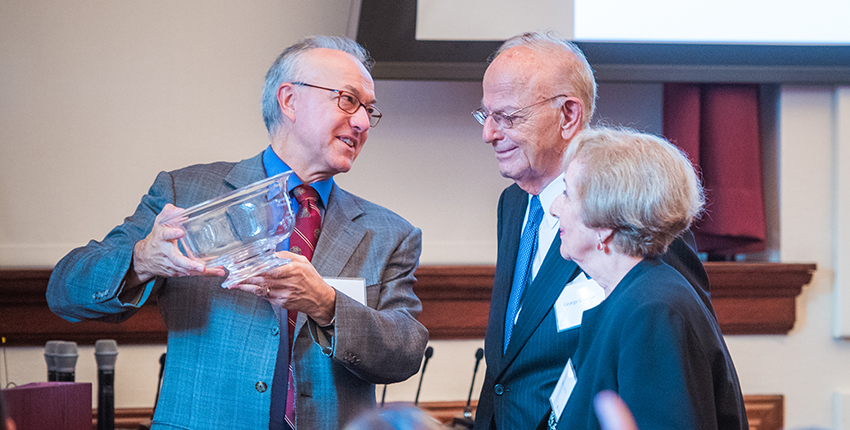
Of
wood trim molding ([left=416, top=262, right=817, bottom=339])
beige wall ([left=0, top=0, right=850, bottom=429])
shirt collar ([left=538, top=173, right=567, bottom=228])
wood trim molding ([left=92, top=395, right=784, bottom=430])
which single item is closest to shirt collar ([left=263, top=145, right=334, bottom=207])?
shirt collar ([left=538, top=173, right=567, bottom=228])

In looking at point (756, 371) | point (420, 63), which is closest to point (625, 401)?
point (420, 63)

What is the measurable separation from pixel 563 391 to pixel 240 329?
750mm

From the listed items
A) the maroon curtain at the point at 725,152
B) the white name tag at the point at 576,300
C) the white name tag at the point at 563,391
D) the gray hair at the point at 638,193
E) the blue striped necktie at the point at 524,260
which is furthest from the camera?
the maroon curtain at the point at 725,152

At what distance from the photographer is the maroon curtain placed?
294 centimetres

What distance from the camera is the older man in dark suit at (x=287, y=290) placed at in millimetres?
1482

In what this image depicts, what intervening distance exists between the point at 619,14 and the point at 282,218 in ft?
6.42

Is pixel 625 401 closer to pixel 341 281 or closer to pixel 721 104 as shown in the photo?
pixel 341 281

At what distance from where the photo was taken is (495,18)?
2711mm

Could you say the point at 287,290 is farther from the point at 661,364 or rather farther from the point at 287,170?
the point at 661,364

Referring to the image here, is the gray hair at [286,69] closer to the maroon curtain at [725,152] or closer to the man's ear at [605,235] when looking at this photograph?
the man's ear at [605,235]

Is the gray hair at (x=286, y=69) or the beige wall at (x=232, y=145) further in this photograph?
the beige wall at (x=232, y=145)

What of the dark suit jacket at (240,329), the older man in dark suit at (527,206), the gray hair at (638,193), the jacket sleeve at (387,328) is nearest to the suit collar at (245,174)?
the dark suit jacket at (240,329)

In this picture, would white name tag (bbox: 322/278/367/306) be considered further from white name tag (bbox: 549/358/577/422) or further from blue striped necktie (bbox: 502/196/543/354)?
white name tag (bbox: 549/358/577/422)

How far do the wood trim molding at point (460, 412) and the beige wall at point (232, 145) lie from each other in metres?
0.04
